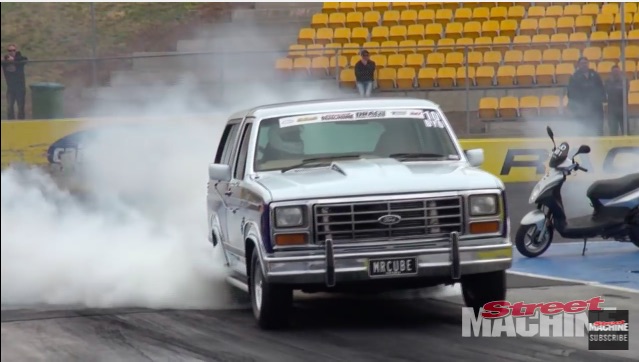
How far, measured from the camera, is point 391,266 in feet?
24.3

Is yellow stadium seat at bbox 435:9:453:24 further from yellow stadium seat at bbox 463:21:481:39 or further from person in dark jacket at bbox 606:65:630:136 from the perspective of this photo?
person in dark jacket at bbox 606:65:630:136

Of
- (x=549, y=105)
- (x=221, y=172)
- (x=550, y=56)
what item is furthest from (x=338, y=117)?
(x=550, y=56)

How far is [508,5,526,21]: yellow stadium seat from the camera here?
23.4 meters

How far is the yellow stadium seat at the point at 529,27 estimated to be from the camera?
2294cm

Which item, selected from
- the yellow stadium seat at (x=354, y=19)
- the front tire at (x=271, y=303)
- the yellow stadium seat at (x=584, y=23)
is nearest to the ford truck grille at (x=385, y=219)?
the front tire at (x=271, y=303)

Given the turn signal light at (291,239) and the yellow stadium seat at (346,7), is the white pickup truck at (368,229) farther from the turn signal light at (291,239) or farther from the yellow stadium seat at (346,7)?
the yellow stadium seat at (346,7)

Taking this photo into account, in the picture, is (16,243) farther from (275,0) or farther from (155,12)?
(275,0)

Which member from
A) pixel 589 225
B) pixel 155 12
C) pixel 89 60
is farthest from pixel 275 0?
pixel 589 225

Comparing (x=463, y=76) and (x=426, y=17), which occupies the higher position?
(x=426, y=17)

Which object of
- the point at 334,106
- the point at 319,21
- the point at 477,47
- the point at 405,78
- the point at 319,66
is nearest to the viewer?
the point at 334,106

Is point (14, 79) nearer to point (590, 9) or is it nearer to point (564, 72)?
point (564, 72)

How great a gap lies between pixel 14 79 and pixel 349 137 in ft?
39.6

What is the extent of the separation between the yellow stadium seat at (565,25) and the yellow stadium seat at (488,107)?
11.3 feet

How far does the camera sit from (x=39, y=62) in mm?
20281
